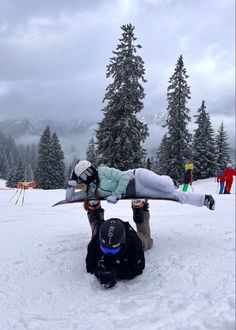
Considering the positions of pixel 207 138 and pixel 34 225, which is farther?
pixel 207 138

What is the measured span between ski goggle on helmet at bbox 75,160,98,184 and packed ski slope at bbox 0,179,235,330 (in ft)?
4.46

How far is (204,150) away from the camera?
42.7m

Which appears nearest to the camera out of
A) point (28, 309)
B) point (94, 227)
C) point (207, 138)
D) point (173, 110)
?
point (28, 309)

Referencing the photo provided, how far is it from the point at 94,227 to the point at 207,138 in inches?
1550

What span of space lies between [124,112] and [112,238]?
25190mm

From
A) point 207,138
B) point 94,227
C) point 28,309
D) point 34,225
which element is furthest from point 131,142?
point 28,309

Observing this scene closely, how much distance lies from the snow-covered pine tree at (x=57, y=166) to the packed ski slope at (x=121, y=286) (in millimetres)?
41720

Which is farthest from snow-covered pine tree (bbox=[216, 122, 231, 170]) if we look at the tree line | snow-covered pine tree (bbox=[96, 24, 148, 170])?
snow-covered pine tree (bbox=[96, 24, 148, 170])

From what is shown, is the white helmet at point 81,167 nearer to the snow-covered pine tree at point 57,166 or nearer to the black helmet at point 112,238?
the black helmet at point 112,238

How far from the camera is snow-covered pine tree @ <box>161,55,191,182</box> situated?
38.0 m

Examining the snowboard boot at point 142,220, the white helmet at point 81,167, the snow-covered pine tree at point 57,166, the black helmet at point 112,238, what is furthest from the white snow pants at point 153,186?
the snow-covered pine tree at point 57,166

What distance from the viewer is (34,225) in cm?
854

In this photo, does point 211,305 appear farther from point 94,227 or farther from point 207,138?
point 207,138

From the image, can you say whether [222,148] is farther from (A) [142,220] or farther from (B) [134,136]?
(A) [142,220]
